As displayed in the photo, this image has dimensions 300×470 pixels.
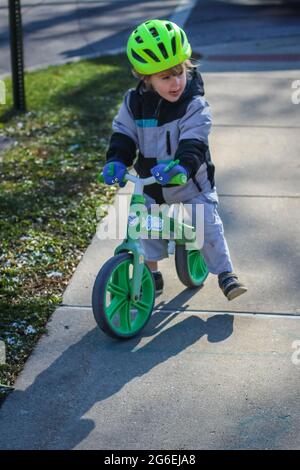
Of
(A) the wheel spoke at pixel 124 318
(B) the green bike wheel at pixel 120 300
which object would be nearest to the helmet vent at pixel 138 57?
(B) the green bike wheel at pixel 120 300

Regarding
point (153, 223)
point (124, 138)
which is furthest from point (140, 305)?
point (124, 138)

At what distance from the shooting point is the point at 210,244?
485 centimetres

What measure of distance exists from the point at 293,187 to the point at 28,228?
6.29 ft

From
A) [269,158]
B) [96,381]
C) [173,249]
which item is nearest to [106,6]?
[269,158]

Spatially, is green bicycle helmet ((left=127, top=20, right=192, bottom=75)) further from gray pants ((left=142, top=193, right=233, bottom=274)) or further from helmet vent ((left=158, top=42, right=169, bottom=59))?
gray pants ((left=142, top=193, right=233, bottom=274))

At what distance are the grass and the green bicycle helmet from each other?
1.43 m

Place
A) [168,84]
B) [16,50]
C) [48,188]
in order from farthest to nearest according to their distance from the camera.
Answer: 1. [16,50]
2. [48,188]
3. [168,84]

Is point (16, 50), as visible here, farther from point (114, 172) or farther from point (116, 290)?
point (116, 290)

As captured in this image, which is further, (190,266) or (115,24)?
(115,24)

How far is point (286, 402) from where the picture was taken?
3951 millimetres

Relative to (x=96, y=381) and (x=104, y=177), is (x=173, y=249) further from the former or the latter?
(x=96, y=381)

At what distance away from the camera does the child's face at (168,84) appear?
4.42 m

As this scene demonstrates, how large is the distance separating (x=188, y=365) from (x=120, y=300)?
19.8 inches

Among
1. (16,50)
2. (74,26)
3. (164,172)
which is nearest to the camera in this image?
(164,172)
